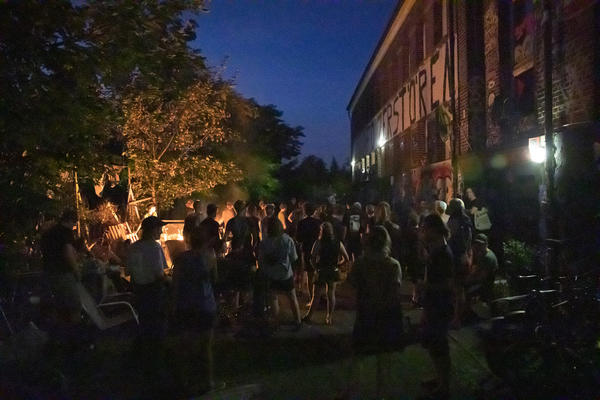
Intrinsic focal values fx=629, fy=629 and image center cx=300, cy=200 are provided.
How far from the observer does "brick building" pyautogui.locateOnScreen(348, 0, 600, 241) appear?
9.70 metres

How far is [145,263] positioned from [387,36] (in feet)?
76.4

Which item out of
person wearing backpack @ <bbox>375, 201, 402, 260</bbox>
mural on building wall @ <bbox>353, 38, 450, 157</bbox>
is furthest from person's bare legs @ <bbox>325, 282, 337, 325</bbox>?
mural on building wall @ <bbox>353, 38, 450, 157</bbox>

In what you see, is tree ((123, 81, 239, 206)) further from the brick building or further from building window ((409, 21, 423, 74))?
building window ((409, 21, 423, 74))

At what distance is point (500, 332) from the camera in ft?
20.6

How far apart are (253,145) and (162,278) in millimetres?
21721

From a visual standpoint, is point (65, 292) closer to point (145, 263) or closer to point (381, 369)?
point (145, 263)

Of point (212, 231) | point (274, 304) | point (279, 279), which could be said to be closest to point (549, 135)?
point (279, 279)

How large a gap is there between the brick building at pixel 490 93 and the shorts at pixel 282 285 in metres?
4.37

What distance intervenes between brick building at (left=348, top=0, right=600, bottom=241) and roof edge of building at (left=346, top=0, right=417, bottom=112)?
0.11 metres

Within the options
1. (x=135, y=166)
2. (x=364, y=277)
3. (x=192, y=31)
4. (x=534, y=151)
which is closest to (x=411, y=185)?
(x=135, y=166)

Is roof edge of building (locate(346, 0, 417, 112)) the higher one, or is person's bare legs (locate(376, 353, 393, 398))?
roof edge of building (locate(346, 0, 417, 112))

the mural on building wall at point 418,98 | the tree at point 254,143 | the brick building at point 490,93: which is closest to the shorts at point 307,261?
the brick building at point 490,93

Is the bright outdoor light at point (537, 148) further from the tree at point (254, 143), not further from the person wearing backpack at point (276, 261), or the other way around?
the tree at point (254, 143)

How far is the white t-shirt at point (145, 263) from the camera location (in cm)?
655
